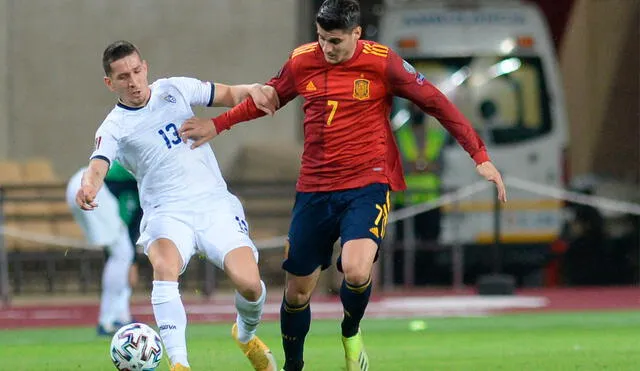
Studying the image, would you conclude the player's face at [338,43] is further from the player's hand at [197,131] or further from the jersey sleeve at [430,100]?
the player's hand at [197,131]

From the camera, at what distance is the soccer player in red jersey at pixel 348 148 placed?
9.76m

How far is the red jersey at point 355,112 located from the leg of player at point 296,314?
549 mm

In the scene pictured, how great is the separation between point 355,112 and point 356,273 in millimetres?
958

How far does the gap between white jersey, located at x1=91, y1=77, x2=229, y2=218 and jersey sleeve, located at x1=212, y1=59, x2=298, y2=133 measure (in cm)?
21

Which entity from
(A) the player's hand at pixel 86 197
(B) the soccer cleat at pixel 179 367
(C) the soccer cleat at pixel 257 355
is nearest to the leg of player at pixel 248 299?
(C) the soccer cleat at pixel 257 355

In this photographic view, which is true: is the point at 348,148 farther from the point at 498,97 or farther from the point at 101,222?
the point at 498,97

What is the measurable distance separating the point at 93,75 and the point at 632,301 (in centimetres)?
919

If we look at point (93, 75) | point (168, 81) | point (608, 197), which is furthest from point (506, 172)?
point (168, 81)

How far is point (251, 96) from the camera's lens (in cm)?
1003

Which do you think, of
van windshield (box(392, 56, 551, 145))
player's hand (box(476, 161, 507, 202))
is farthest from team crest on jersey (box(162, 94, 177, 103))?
van windshield (box(392, 56, 551, 145))

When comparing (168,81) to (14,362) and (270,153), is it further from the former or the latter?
(270,153)

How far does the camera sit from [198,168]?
9.98 meters

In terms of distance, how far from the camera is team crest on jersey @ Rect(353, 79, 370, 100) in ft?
32.1

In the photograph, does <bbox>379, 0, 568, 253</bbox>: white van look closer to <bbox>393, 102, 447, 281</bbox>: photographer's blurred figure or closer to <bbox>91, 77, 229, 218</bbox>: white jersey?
<bbox>393, 102, 447, 281</bbox>: photographer's blurred figure
